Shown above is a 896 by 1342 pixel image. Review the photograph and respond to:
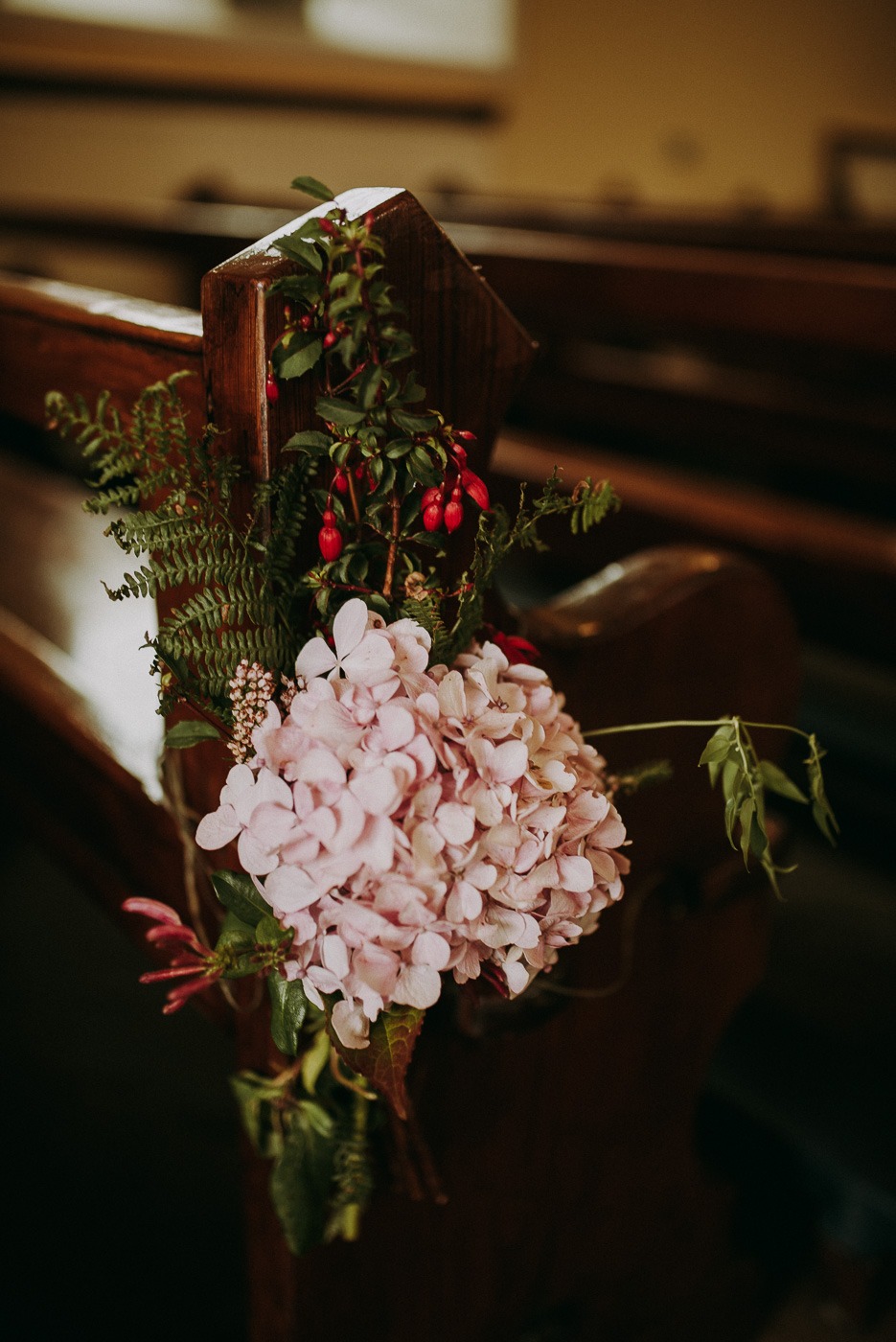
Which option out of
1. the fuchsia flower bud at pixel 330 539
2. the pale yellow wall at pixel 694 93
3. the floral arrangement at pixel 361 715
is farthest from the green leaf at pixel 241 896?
the pale yellow wall at pixel 694 93

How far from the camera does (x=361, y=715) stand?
54 centimetres

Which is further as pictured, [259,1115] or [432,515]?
[259,1115]

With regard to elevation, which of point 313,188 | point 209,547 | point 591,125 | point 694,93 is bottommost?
point 591,125

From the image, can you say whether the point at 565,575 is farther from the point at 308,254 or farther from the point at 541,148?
the point at 541,148

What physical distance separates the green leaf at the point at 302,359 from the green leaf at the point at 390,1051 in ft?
1.15

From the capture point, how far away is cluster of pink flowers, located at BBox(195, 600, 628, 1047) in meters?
0.52

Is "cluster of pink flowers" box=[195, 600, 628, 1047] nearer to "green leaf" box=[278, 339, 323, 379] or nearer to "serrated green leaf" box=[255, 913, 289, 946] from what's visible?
"serrated green leaf" box=[255, 913, 289, 946]

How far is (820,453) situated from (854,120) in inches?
234

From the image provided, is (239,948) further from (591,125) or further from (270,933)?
(591,125)

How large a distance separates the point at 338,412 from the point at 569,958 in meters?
0.55

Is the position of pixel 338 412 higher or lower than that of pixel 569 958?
higher

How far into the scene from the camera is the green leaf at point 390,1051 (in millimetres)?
610

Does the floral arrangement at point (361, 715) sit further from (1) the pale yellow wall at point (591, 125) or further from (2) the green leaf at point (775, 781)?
(1) the pale yellow wall at point (591, 125)

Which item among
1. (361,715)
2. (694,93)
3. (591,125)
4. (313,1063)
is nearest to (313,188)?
(361,715)
